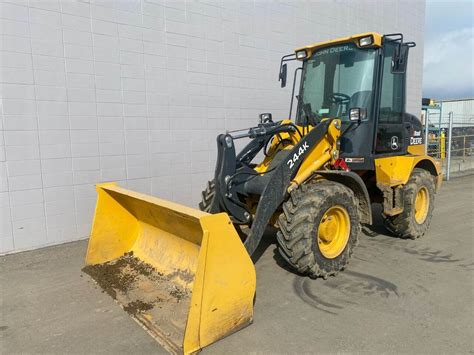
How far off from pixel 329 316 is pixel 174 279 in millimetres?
1556

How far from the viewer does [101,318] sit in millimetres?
3623

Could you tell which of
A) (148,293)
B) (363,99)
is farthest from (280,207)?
(363,99)

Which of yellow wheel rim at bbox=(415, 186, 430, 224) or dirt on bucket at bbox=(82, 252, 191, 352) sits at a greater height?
yellow wheel rim at bbox=(415, 186, 430, 224)

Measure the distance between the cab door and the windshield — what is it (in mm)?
223

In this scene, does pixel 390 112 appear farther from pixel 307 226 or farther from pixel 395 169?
pixel 307 226

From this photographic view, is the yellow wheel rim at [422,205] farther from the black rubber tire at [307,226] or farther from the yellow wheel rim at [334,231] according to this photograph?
the black rubber tire at [307,226]

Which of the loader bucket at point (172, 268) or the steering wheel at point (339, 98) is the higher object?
the steering wheel at point (339, 98)

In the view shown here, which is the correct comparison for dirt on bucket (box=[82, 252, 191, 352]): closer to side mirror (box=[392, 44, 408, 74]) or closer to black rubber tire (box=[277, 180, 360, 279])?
black rubber tire (box=[277, 180, 360, 279])

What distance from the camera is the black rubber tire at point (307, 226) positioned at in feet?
13.1

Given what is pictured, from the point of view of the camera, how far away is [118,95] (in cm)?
625

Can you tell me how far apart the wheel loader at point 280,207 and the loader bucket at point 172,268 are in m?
0.01

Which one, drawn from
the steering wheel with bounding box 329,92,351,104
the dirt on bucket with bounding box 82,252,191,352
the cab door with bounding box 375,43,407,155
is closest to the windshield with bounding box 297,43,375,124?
the steering wheel with bounding box 329,92,351,104

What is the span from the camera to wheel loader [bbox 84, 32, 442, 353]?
3178mm

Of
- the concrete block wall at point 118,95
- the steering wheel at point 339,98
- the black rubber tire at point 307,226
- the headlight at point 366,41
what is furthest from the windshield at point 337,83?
the concrete block wall at point 118,95
